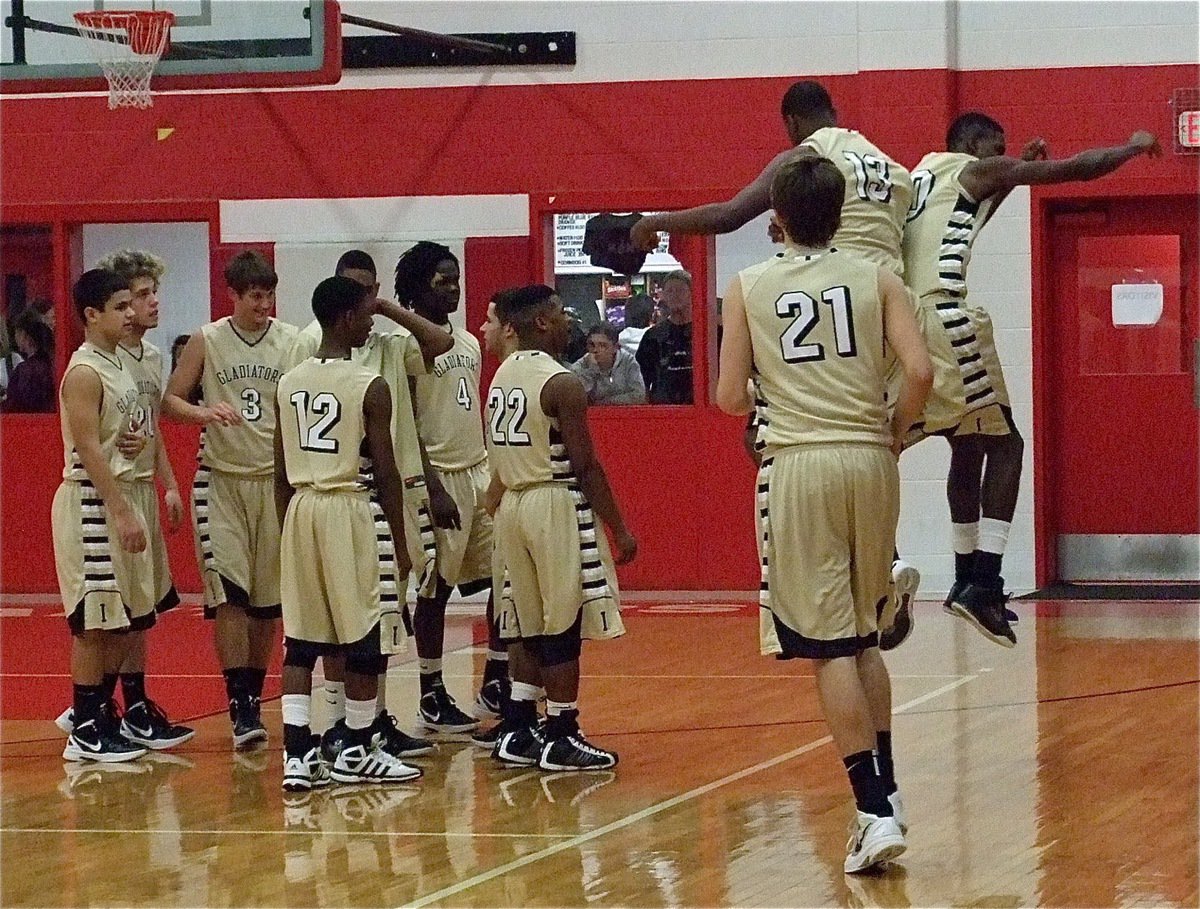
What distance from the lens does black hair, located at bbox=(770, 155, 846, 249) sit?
17.7 feet

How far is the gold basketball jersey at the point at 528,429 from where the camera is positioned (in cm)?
700

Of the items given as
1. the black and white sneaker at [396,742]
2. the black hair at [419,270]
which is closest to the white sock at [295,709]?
the black and white sneaker at [396,742]

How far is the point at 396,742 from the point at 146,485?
138cm

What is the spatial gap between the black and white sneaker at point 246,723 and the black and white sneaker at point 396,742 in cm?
52

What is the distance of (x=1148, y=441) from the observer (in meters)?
12.5

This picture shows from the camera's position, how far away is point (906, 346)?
531cm

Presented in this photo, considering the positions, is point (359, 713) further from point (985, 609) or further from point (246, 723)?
point (985, 609)

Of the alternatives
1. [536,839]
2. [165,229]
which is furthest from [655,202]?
[536,839]

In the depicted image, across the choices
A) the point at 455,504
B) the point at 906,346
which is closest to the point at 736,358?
the point at 906,346

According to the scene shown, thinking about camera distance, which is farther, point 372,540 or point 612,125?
point 612,125

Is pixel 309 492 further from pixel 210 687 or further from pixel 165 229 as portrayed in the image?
pixel 165 229

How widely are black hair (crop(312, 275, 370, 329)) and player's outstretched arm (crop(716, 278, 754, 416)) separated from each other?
173 cm

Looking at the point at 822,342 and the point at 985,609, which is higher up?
the point at 822,342

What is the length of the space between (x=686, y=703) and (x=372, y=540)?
7.16 ft
